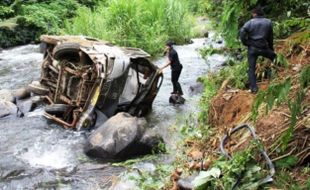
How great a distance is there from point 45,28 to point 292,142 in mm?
20268

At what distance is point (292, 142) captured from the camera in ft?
15.2

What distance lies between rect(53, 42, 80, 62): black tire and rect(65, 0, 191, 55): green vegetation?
6417mm

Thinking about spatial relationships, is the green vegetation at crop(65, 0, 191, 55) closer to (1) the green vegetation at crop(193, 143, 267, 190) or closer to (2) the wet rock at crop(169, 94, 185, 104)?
(2) the wet rock at crop(169, 94, 185, 104)

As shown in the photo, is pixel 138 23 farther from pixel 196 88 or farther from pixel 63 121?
pixel 63 121

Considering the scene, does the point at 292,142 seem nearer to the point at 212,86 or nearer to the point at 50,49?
the point at 212,86

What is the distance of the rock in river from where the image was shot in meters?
8.75

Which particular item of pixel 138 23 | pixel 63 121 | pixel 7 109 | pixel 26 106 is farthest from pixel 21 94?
pixel 138 23

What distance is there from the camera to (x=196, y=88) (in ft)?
45.4

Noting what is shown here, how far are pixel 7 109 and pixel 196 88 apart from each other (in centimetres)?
535

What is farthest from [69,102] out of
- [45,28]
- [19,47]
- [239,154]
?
[45,28]

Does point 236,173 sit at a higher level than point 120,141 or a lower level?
higher

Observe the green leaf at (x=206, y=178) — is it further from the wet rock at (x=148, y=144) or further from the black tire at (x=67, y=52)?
the black tire at (x=67, y=52)

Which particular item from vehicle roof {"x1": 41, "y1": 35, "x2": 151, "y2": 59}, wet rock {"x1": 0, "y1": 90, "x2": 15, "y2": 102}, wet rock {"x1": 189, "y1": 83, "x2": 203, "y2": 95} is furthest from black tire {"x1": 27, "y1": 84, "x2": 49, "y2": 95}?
wet rock {"x1": 189, "y1": 83, "x2": 203, "y2": 95}

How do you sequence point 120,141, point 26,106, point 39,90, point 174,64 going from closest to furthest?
point 120,141 < point 26,106 < point 174,64 < point 39,90
